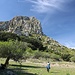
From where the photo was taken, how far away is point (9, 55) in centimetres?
4631

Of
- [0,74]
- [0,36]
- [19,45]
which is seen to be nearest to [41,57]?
[0,36]

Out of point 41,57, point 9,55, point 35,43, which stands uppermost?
point 35,43

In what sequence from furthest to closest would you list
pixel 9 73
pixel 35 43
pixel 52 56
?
pixel 35 43 < pixel 52 56 < pixel 9 73

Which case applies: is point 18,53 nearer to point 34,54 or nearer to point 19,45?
point 19,45

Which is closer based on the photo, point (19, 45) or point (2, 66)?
point (2, 66)

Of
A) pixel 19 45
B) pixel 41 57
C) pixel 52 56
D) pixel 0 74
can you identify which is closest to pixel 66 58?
pixel 52 56

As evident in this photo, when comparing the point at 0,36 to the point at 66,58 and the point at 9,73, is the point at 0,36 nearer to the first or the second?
the point at 66,58

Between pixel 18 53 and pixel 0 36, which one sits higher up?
pixel 0 36

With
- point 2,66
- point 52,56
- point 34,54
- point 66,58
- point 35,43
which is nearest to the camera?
point 2,66

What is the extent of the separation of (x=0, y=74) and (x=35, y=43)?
137016mm

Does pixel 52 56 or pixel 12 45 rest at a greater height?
pixel 52 56

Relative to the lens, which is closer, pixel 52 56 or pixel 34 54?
pixel 34 54

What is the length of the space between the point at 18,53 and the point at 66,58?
111802mm

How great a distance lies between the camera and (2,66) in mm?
44000
